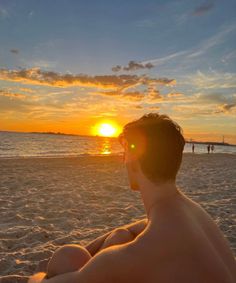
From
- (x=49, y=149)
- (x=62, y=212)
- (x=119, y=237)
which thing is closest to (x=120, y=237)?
(x=119, y=237)

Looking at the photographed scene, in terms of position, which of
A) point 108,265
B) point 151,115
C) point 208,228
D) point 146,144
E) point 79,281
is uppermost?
point 151,115

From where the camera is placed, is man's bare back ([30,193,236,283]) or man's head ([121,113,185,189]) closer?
man's bare back ([30,193,236,283])

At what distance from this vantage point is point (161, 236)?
191 cm

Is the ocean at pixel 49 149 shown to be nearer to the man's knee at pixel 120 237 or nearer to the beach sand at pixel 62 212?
the beach sand at pixel 62 212

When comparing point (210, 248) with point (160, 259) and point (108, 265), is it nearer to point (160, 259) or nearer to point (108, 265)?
point (160, 259)

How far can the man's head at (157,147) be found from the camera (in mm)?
2152

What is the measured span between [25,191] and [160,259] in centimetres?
1013

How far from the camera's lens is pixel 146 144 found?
7.23 ft

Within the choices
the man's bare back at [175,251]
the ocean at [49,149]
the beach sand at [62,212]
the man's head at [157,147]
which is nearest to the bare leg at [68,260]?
the man's bare back at [175,251]

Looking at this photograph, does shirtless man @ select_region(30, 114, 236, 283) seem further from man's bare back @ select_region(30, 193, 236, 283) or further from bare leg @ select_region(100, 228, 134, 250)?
bare leg @ select_region(100, 228, 134, 250)

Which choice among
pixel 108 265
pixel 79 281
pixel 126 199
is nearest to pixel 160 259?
pixel 108 265

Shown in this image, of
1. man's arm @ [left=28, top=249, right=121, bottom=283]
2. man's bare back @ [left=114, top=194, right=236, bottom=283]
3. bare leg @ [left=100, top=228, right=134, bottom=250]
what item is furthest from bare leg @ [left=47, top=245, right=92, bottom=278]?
man's bare back @ [left=114, top=194, right=236, bottom=283]

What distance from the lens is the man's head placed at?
2152 millimetres

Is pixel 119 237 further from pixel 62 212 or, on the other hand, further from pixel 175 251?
pixel 62 212
